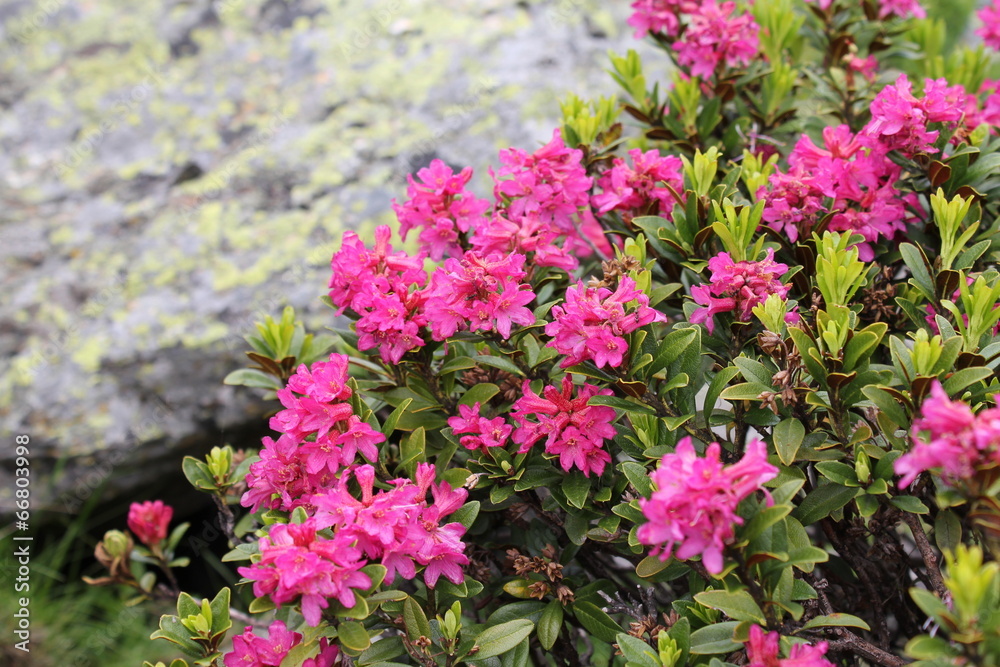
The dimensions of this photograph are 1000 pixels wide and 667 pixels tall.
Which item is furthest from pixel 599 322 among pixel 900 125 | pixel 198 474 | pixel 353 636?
pixel 198 474

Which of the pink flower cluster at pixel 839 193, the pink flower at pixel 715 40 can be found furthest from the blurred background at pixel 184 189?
the pink flower cluster at pixel 839 193

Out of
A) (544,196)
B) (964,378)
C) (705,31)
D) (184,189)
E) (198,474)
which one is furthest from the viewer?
(184,189)

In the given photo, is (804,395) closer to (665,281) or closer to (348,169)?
(665,281)

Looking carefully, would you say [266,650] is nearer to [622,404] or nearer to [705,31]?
[622,404]

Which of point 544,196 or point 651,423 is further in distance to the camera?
point 544,196

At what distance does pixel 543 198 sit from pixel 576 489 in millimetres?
663

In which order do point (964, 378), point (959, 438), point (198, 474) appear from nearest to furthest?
point (959, 438), point (964, 378), point (198, 474)

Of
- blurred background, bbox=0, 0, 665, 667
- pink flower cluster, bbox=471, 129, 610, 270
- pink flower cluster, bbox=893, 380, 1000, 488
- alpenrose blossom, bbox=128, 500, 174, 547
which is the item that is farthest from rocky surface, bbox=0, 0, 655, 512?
pink flower cluster, bbox=893, 380, 1000, 488

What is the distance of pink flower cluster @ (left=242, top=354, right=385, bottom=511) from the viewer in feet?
4.83

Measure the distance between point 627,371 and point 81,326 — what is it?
2305 mm

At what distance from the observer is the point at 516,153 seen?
1.82m

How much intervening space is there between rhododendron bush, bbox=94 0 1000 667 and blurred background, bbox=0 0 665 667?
98 centimetres

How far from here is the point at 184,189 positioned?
3146 mm

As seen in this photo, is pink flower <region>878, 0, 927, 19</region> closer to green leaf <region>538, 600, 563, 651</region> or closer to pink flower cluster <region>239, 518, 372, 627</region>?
green leaf <region>538, 600, 563, 651</region>
